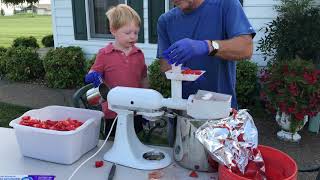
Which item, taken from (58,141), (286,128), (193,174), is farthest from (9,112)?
(193,174)

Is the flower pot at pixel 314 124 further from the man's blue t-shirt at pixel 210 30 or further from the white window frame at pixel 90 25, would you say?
the white window frame at pixel 90 25

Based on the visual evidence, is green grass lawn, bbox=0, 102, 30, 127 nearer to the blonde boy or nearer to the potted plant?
the blonde boy

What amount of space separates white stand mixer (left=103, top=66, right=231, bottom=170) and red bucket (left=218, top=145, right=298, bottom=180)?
22 cm

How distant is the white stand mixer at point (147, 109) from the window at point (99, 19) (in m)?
4.61

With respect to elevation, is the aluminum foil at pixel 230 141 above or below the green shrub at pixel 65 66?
above

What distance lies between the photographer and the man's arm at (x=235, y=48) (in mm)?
1562

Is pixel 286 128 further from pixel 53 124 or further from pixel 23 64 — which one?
pixel 23 64

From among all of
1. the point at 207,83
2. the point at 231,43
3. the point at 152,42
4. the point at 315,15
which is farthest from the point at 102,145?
the point at 152,42

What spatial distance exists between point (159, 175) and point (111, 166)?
23 centimetres

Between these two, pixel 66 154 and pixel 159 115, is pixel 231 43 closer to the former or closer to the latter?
pixel 159 115

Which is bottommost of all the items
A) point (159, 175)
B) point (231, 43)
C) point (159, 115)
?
point (159, 175)

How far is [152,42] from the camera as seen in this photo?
5.54 metres

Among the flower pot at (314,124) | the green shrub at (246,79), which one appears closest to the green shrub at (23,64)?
the green shrub at (246,79)

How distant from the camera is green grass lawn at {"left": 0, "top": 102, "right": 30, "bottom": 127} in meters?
4.82
